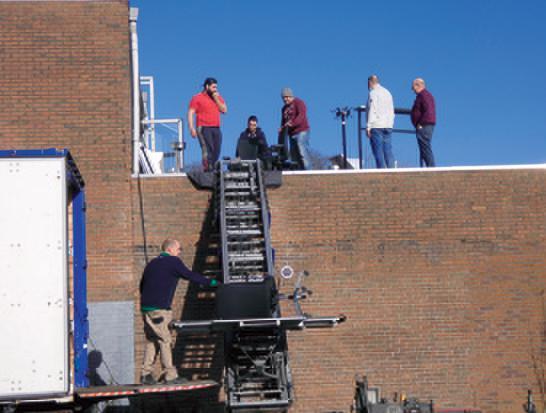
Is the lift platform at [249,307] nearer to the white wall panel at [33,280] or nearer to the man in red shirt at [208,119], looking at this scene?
the man in red shirt at [208,119]

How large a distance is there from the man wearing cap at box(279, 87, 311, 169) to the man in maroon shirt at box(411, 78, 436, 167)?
1.82 m

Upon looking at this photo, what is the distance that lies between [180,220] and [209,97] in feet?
6.89

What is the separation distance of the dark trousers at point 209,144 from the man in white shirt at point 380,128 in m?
2.47

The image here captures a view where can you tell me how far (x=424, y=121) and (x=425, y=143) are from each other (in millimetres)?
365

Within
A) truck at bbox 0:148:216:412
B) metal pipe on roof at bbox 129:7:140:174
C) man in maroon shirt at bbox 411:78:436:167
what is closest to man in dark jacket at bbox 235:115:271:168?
metal pipe on roof at bbox 129:7:140:174

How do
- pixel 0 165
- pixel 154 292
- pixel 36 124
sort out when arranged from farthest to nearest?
pixel 36 124, pixel 154 292, pixel 0 165

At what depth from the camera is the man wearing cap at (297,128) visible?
15.3m

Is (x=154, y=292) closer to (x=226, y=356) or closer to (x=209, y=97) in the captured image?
(x=226, y=356)

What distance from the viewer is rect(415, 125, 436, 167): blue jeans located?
1533 cm

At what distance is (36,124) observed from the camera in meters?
14.0

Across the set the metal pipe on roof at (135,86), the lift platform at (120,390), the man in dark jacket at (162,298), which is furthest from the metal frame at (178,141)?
the lift platform at (120,390)

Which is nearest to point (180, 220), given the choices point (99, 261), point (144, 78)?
point (99, 261)

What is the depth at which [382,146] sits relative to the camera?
606 inches

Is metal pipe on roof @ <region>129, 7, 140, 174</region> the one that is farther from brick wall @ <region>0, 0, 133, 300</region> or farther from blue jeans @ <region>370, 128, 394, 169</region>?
blue jeans @ <region>370, 128, 394, 169</region>
